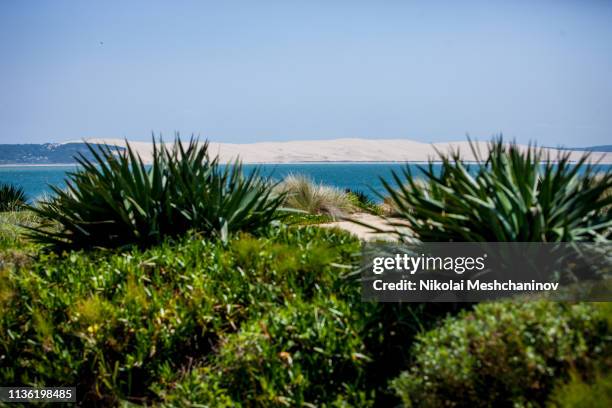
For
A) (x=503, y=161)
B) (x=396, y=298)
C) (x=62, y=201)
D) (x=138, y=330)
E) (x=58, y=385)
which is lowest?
(x=58, y=385)

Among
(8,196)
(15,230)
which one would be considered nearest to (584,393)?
(15,230)

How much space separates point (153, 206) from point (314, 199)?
747cm

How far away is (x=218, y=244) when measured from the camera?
23.3 ft

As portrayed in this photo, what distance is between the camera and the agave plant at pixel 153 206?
24.9 feet

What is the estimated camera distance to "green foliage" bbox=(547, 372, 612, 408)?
133 inches

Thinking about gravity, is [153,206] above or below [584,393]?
above

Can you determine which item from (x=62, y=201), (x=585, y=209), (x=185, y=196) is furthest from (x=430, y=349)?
(x=62, y=201)

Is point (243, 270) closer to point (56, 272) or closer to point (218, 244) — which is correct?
point (218, 244)

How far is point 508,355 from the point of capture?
4.05 meters

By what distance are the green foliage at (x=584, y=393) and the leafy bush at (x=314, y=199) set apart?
10405mm

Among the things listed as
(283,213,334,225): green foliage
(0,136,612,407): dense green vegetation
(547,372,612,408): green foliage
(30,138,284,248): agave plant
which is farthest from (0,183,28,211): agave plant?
(547,372,612,408): green foliage

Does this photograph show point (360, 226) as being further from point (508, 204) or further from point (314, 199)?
point (508, 204)

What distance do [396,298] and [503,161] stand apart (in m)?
1.87

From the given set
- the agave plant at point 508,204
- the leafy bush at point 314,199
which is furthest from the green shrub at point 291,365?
the leafy bush at point 314,199
